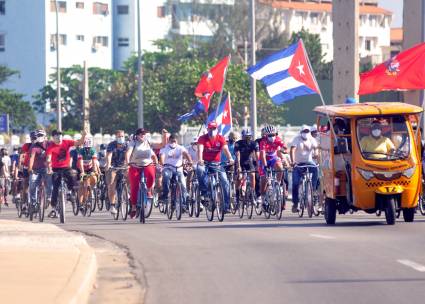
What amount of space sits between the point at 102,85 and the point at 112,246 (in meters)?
88.3

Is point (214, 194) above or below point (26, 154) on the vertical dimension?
below

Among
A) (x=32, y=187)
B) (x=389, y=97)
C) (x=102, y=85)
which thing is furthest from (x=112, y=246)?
(x=102, y=85)

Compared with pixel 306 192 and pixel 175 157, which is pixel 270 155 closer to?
pixel 306 192

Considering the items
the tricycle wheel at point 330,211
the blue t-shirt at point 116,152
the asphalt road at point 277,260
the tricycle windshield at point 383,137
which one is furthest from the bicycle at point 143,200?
the tricycle windshield at point 383,137

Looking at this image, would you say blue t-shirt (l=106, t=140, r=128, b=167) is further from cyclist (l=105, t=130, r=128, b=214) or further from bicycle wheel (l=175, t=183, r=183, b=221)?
bicycle wheel (l=175, t=183, r=183, b=221)

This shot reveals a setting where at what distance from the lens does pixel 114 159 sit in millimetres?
29797

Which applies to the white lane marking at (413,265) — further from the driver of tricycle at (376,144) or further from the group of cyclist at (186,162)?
the group of cyclist at (186,162)

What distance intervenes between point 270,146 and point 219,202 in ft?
8.43

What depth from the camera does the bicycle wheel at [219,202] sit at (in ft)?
83.4

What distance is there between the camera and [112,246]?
1967 centimetres

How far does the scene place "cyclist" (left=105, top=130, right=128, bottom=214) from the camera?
1137 inches

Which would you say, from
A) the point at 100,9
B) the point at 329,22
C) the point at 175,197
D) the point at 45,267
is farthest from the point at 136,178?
the point at 329,22

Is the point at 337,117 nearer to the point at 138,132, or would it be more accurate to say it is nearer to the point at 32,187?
the point at 138,132

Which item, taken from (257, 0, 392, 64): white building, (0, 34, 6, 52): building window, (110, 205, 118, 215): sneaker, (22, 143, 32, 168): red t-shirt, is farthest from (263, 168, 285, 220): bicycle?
(257, 0, 392, 64): white building
